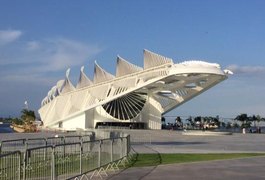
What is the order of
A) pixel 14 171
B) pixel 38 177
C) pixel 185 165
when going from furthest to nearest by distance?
pixel 185 165, pixel 38 177, pixel 14 171

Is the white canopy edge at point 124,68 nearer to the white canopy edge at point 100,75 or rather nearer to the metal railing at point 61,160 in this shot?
the white canopy edge at point 100,75

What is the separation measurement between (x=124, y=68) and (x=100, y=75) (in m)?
7.70

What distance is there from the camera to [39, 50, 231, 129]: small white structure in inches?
3187

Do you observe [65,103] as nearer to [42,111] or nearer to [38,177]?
[42,111]

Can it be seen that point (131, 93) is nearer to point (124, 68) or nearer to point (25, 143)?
point (124, 68)

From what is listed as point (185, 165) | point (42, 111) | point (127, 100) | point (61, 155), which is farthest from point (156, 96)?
point (61, 155)

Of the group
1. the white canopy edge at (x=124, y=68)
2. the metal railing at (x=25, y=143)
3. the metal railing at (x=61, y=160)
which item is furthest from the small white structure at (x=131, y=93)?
the metal railing at (x=61, y=160)

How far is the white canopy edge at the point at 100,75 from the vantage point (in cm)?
9135

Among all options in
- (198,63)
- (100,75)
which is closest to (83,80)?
(100,75)

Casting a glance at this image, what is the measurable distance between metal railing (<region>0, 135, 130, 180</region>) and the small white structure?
6076 centimetres

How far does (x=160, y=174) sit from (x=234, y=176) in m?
2.40

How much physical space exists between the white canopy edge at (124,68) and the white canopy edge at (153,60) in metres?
3.02

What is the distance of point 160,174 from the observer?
16.0 metres

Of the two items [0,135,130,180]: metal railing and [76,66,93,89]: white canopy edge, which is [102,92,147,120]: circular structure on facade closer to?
[76,66,93,89]: white canopy edge
